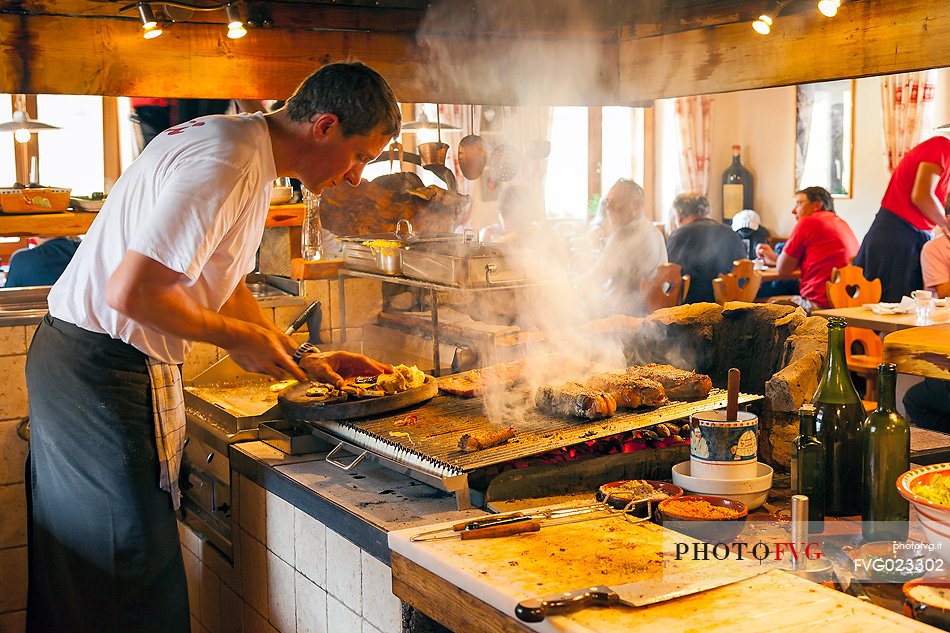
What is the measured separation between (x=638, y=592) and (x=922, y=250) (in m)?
5.38

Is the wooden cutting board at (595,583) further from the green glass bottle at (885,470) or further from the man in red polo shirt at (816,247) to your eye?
the man in red polo shirt at (816,247)

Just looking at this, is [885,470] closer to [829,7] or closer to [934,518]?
[934,518]

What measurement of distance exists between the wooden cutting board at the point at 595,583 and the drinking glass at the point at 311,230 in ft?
6.39

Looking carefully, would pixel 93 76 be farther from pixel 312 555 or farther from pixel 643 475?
pixel 643 475

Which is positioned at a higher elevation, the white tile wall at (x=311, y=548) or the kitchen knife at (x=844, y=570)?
the kitchen knife at (x=844, y=570)

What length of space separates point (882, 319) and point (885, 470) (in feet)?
12.1

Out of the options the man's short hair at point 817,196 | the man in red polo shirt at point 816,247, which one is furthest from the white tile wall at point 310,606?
the man's short hair at point 817,196

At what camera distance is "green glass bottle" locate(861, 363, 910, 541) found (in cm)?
188

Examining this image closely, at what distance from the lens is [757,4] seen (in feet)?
9.37

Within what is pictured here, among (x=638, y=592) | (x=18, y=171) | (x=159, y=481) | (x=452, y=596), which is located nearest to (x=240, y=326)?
(x=159, y=481)

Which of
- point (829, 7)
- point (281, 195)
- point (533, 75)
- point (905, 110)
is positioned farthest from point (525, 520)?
point (905, 110)

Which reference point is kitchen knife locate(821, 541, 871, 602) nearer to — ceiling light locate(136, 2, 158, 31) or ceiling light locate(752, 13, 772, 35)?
ceiling light locate(752, 13, 772, 35)

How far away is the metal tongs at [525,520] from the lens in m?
1.90

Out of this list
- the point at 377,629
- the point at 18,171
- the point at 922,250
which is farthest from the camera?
the point at 18,171
